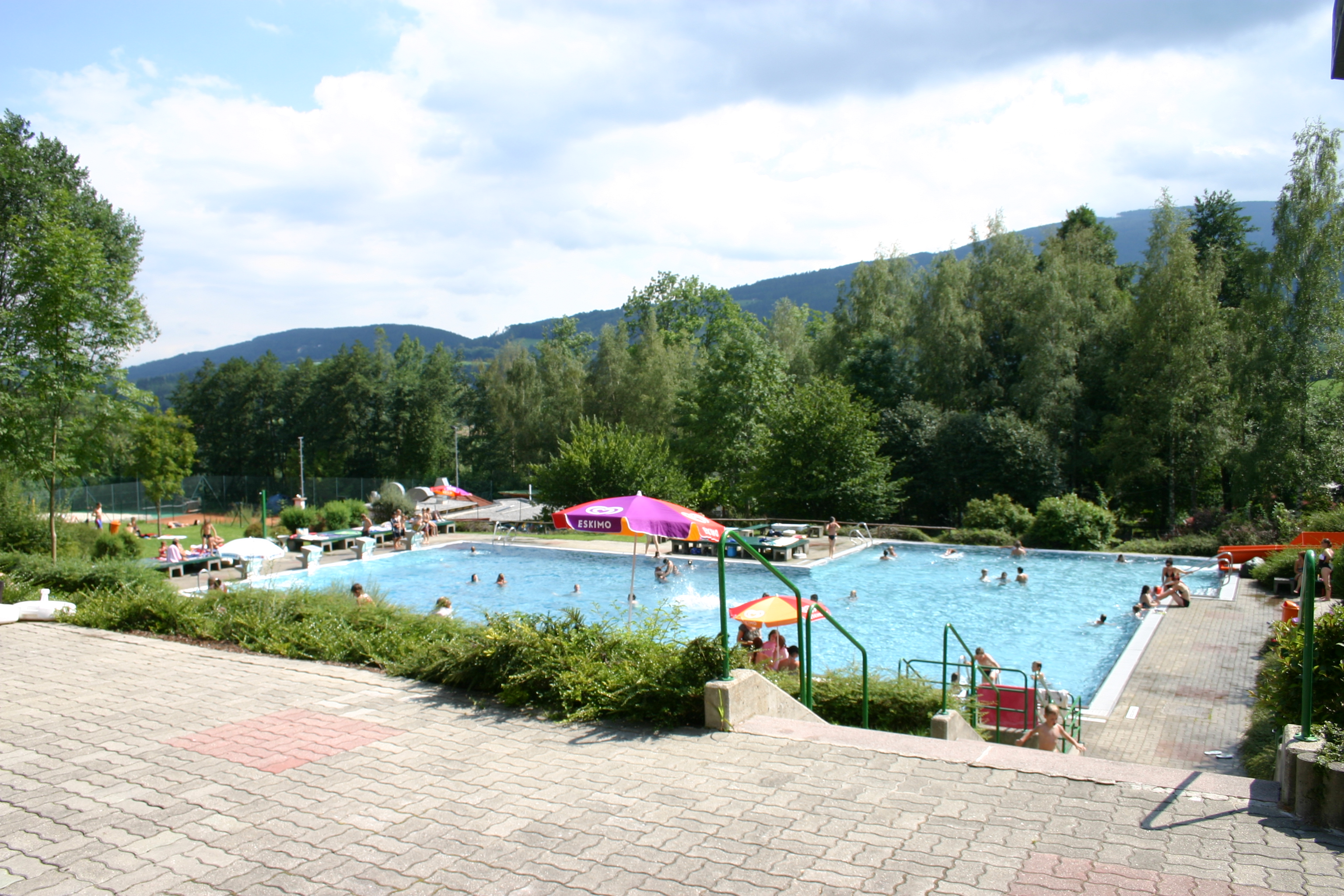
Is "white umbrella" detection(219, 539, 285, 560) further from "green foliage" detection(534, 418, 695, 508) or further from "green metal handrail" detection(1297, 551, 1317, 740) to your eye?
"green metal handrail" detection(1297, 551, 1317, 740)

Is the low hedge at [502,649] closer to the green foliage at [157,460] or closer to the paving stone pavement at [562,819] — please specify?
the paving stone pavement at [562,819]

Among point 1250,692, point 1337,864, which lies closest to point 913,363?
point 1250,692

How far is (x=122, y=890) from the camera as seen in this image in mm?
4086

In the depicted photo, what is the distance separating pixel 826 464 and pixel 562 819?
2785cm

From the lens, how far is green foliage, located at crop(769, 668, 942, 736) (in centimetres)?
811

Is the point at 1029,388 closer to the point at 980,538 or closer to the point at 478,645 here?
the point at 980,538

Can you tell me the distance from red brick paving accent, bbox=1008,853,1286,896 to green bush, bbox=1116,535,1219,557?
23.3 meters

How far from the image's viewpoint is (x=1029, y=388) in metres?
35.7

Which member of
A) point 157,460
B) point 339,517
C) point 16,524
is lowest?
point 339,517

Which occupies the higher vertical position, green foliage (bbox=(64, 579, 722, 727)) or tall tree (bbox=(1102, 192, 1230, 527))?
tall tree (bbox=(1102, 192, 1230, 527))

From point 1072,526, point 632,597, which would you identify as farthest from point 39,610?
point 1072,526

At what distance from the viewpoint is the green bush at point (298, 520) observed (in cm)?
3009

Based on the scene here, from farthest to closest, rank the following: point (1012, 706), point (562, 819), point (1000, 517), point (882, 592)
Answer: point (1000, 517) → point (882, 592) → point (1012, 706) → point (562, 819)

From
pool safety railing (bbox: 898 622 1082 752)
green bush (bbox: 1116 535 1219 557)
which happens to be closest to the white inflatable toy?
pool safety railing (bbox: 898 622 1082 752)
